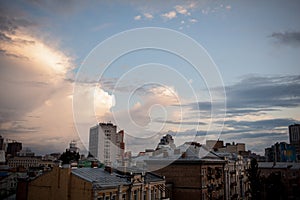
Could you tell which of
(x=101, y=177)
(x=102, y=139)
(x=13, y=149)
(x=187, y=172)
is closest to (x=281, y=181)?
(x=187, y=172)

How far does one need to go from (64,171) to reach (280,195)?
5245cm

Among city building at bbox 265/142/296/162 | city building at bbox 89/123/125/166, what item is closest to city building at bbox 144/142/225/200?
city building at bbox 89/123/125/166

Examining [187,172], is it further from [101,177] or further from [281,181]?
[281,181]

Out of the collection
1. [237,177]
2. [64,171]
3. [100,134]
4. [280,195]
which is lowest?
[280,195]

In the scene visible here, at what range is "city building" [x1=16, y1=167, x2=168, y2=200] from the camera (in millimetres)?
25906

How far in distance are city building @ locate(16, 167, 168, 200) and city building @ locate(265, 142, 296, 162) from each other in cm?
8840

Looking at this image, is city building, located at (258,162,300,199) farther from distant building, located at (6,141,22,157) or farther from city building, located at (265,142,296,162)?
distant building, located at (6,141,22,157)

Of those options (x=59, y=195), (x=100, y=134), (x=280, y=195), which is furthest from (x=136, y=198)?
(x=100, y=134)

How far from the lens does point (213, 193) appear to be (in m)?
46.2

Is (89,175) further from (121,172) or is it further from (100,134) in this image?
(100,134)

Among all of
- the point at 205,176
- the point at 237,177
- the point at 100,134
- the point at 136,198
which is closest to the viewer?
the point at 136,198

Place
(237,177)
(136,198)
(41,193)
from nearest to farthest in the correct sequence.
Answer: (41,193) < (136,198) < (237,177)

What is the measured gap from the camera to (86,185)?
25.5 meters

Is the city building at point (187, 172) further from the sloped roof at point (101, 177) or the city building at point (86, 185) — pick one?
the sloped roof at point (101, 177)
